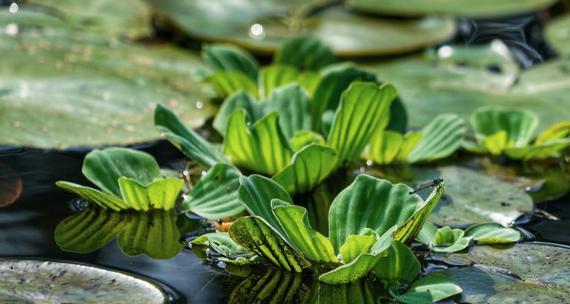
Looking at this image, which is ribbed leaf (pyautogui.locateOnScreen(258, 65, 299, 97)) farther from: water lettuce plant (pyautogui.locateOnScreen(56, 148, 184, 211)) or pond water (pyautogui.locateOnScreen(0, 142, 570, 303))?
water lettuce plant (pyautogui.locateOnScreen(56, 148, 184, 211))

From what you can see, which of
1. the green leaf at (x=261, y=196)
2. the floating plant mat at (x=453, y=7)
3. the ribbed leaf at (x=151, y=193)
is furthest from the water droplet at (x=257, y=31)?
the green leaf at (x=261, y=196)

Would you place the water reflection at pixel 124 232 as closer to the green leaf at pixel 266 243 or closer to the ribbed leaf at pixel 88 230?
the ribbed leaf at pixel 88 230

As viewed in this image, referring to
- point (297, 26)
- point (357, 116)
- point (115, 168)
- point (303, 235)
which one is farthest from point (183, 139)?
A: point (297, 26)

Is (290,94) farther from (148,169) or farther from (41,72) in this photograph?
(41,72)

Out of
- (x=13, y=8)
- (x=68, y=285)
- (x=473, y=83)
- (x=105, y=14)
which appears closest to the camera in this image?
(x=68, y=285)

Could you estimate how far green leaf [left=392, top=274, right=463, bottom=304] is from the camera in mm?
1432

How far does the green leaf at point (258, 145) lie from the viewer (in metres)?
1.89

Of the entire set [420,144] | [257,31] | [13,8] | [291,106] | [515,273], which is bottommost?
[515,273]

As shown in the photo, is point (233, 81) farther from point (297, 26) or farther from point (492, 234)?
point (492, 234)

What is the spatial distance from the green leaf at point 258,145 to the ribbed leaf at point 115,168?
18cm

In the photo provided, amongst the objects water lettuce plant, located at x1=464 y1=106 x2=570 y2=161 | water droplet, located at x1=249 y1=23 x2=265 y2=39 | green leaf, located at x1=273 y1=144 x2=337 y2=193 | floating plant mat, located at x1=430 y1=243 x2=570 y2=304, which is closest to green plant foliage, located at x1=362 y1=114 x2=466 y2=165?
water lettuce plant, located at x1=464 y1=106 x2=570 y2=161

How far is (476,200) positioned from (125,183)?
0.73m

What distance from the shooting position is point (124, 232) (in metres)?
1.70

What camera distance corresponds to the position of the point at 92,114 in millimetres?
2340
